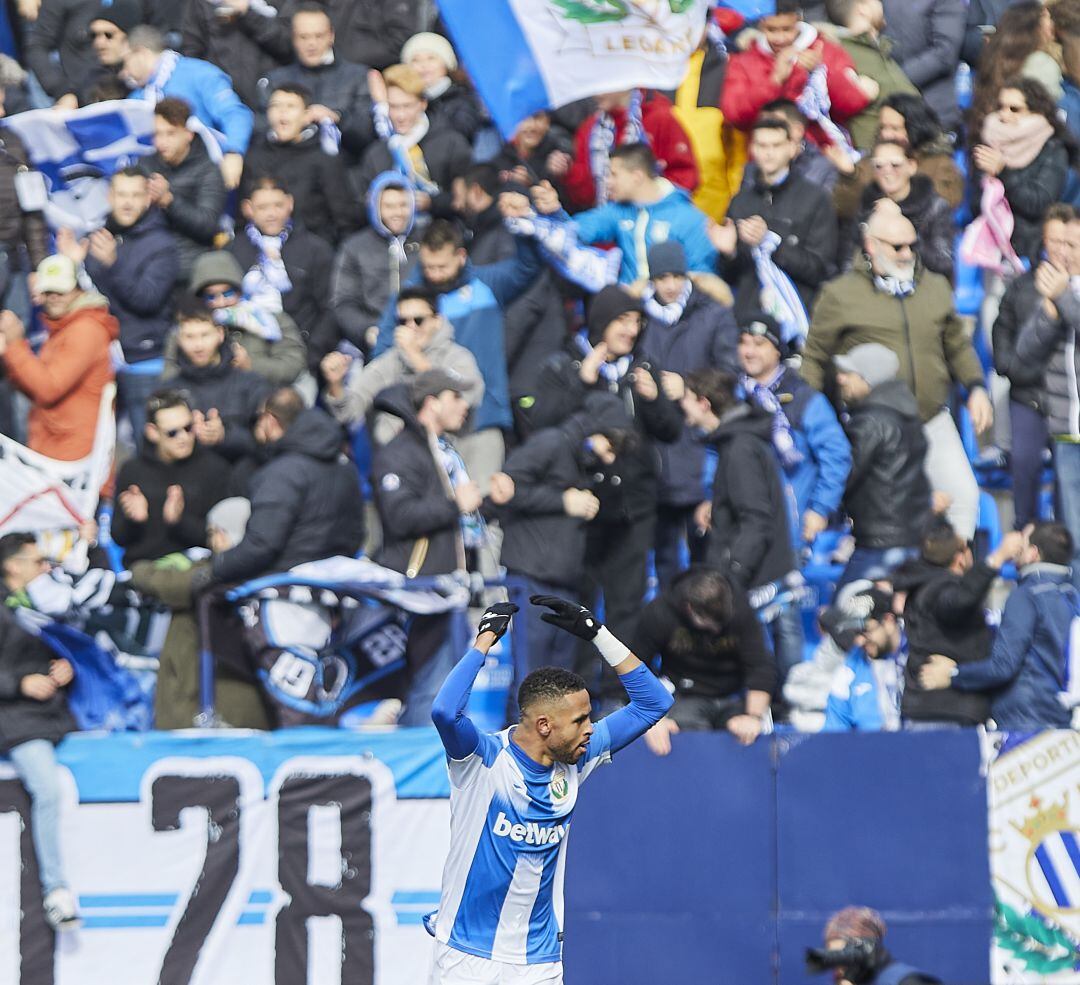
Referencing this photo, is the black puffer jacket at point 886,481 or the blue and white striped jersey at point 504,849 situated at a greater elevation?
the blue and white striped jersey at point 504,849

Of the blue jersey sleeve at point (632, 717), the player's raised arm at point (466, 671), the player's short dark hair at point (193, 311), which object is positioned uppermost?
the player's raised arm at point (466, 671)

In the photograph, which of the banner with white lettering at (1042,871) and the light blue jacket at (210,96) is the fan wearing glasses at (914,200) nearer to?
the banner with white lettering at (1042,871)

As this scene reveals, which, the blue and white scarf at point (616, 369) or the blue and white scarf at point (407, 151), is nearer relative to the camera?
the blue and white scarf at point (616, 369)

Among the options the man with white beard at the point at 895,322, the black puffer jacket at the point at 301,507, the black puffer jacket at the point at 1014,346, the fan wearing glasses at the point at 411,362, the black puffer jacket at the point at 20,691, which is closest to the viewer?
the black puffer jacket at the point at 20,691

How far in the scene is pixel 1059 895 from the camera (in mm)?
10734

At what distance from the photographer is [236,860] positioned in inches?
424

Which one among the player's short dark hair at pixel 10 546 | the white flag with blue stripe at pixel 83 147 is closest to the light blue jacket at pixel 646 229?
the white flag with blue stripe at pixel 83 147

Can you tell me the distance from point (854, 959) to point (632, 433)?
4341 mm

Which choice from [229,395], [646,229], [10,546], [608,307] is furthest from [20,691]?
[646,229]

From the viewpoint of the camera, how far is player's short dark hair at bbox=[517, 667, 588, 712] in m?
8.15

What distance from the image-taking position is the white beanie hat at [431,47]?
14.4 m

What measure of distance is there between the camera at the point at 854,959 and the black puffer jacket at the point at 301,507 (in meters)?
3.93

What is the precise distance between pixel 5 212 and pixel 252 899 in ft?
17.9

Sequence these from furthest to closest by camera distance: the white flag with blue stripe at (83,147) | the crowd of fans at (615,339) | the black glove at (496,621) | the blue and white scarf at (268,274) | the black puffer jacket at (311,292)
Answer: the white flag with blue stripe at (83,147) → the black puffer jacket at (311,292) → the blue and white scarf at (268,274) → the crowd of fans at (615,339) → the black glove at (496,621)
